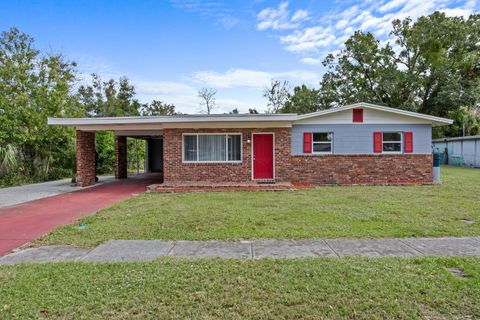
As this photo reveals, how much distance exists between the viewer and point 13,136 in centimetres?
1309

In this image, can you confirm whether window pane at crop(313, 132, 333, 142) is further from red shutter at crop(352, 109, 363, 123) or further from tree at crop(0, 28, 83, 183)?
tree at crop(0, 28, 83, 183)

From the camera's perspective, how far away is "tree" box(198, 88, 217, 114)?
1341 inches

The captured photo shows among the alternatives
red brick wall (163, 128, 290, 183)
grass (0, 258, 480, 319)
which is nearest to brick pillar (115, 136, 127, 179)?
red brick wall (163, 128, 290, 183)

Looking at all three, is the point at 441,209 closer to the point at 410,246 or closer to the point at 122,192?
the point at 410,246

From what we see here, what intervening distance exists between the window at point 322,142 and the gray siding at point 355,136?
6.6 inches

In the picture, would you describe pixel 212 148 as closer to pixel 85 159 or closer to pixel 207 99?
pixel 85 159

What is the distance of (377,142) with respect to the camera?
1249cm

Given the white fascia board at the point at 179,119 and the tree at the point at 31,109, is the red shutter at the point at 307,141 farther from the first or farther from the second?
the tree at the point at 31,109

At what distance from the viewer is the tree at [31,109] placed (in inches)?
533

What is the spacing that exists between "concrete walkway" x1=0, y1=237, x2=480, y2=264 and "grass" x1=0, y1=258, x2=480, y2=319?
0.94 ft

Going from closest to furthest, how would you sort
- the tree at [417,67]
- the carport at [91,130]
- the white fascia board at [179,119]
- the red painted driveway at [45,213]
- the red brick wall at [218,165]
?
1. the red painted driveway at [45,213]
2. the white fascia board at [179,119]
3. the carport at [91,130]
4. the red brick wall at [218,165]
5. the tree at [417,67]

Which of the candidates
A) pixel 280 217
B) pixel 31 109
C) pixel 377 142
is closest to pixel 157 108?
pixel 31 109

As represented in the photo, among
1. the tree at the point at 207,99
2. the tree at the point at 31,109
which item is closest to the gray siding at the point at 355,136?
the tree at the point at 31,109

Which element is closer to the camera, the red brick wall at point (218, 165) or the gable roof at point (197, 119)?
the gable roof at point (197, 119)
